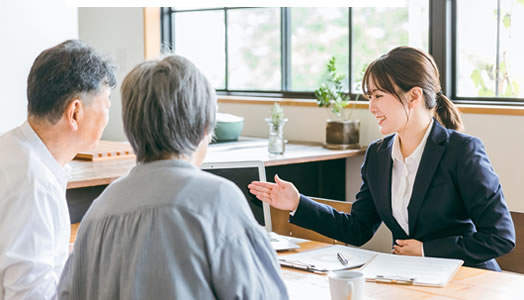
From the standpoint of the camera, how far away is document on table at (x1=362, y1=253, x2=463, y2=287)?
1873mm

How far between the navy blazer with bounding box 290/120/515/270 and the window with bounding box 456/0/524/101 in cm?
160

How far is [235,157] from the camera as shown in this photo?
361 cm

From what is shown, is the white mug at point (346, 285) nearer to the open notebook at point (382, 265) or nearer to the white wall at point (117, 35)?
the open notebook at point (382, 265)

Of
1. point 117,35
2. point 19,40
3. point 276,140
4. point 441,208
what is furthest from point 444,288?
point 117,35

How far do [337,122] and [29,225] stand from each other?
280 cm

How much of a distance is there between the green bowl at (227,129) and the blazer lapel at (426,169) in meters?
2.04

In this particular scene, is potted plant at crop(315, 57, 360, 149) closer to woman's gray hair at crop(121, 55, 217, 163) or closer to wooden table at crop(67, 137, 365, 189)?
wooden table at crop(67, 137, 365, 189)

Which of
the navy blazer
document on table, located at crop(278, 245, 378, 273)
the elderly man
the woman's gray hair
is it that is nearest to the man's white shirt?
the elderly man

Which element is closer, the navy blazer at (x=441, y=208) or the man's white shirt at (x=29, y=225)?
the man's white shirt at (x=29, y=225)

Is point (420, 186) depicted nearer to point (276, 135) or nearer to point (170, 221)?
point (170, 221)

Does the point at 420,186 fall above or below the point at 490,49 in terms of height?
below

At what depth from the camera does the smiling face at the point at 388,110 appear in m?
2.39

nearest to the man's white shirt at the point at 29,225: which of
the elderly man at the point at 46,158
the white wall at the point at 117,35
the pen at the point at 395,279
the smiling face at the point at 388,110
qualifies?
the elderly man at the point at 46,158

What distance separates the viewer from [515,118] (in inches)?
143
